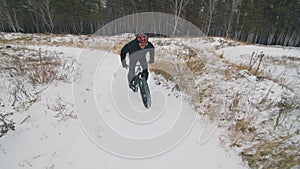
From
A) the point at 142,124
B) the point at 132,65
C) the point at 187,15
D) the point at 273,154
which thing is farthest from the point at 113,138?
the point at 187,15

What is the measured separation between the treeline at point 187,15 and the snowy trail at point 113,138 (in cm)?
2931

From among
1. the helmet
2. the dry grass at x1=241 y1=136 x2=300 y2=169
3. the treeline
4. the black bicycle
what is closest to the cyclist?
the helmet

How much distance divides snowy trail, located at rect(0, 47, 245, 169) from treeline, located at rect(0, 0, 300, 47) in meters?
29.3

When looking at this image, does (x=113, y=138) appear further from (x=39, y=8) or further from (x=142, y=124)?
(x=39, y=8)

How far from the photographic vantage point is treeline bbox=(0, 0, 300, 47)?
31250mm

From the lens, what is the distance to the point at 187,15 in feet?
118

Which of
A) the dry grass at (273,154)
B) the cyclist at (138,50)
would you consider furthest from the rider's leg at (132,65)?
the dry grass at (273,154)

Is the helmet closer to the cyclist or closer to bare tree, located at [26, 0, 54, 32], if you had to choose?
the cyclist

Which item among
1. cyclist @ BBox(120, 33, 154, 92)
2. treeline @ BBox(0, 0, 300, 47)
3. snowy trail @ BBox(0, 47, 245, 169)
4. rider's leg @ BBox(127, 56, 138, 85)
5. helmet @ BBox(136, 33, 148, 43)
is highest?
treeline @ BBox(0, 0, 300, 47)

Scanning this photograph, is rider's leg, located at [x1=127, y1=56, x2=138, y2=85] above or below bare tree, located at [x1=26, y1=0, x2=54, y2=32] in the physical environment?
below

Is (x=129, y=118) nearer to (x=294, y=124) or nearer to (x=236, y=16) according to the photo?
(x=294, y=124)

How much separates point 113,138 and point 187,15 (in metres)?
38.0

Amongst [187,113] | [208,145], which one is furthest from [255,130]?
[187,113]

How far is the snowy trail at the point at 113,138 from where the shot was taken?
2418mm
